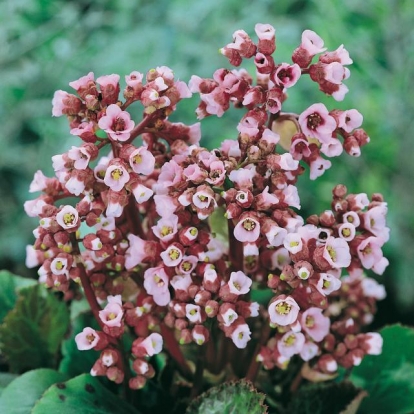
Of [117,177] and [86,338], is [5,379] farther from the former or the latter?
[117,177]

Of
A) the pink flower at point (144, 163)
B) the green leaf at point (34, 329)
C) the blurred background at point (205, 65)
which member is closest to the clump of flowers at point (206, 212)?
the pink flower at point (144, 163)

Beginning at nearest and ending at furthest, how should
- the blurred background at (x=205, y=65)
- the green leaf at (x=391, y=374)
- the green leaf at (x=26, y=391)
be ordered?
the green leaf at (x=26, y=391), the green leaf at (x=391, y=374), the blurred background at (x=205, y=65)

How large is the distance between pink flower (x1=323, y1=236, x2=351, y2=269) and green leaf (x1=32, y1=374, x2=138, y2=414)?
0.85 ft

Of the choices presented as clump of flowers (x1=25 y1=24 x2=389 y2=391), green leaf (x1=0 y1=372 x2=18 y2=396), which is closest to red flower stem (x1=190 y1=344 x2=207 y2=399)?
clump of flowers (x1=25 y1=24 x2=389 y2=391)

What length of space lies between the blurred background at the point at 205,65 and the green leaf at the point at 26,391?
86 cm

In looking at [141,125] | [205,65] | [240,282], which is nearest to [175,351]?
[240,282]

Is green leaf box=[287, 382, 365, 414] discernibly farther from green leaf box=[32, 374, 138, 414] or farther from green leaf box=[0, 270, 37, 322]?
green leaf box=[0, 270, 37, 322]

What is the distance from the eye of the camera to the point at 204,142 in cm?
174

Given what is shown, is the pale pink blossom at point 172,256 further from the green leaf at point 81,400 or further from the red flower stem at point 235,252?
the green leaf at point 81,400

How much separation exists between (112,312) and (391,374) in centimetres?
35

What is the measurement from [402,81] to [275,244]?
111cm

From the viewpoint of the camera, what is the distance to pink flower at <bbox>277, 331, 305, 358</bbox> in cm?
57

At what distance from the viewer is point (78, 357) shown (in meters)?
0.70

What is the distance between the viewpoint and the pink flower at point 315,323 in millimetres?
574
